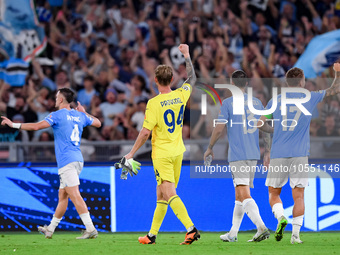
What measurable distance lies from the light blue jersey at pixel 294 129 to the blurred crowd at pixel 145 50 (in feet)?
15.2

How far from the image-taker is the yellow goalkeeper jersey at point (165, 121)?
8.92 metres

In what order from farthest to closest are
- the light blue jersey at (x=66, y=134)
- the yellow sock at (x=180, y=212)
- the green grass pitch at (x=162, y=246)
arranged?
the light blue jersey at (x=66, y=134) → the yellow sock at (x=180, y=212) → the green grass pitch at (x=162, y=246)

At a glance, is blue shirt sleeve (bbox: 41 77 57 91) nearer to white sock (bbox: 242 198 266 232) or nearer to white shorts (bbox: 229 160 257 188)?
white shorts (bbox: 229 160 257 188)

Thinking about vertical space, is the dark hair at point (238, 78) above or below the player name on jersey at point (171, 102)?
above

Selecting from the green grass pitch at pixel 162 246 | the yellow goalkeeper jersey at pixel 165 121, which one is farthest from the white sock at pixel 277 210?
the yellow goalkeeper jersey at pixel 165 121

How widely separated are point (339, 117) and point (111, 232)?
190 inches

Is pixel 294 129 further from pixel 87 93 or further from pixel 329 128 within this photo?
pixel 87 93

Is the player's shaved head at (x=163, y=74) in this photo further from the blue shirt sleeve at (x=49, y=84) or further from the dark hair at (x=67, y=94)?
the blue shirt sleeve at (x=49, y=84)

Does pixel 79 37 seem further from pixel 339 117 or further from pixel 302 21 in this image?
pixel 339 117

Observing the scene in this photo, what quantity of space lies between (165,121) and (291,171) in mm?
1788

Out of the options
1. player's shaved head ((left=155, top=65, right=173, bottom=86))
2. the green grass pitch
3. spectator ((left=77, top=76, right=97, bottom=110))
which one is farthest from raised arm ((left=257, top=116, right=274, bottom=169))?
spectator ((left=77, top=76, right=97, bottom=110))

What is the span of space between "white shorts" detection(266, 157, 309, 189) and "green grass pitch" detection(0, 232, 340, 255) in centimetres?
83

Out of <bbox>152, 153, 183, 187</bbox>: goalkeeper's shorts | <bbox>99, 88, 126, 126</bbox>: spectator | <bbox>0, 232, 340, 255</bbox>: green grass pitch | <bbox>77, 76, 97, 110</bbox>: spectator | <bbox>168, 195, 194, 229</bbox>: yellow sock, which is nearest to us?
<bbox>0, 232, 340, 255</bbox>: green grass pitch

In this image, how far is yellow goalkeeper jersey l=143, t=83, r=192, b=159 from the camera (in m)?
8.92
